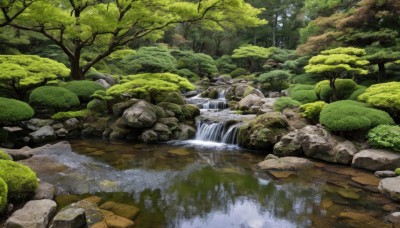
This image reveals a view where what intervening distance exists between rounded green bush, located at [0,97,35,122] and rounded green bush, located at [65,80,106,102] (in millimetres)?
3377

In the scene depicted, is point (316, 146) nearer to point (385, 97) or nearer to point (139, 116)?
point (385, 97)

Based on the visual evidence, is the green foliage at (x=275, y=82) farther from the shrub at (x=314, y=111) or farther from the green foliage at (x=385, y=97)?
the green foliage at (x=385, y=97)

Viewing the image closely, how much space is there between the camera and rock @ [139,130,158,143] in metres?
13.0

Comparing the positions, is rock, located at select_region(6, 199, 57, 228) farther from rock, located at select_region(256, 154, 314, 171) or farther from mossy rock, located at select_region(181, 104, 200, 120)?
mossy rock, located at select_region(181, 104, 200, 120)

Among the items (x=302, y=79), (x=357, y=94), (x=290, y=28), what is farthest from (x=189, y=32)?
(x=357, y=94)

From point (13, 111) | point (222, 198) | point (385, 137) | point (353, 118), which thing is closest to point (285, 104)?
point (353, 118)

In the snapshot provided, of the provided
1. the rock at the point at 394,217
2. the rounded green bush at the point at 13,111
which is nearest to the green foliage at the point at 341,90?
the rock at the point at 394,217

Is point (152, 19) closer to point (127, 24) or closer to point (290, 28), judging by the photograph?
point (127, 24)

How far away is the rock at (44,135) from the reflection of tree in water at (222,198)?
283 inches

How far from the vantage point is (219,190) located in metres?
7.89

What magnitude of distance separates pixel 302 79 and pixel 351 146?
10027 millimetres

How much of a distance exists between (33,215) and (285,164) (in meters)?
7.04

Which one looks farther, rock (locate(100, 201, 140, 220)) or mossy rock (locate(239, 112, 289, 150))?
mossy rock (locate(239, 112, 289, 150))

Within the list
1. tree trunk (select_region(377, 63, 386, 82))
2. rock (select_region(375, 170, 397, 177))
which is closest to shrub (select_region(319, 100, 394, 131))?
rock (select_region(375, 170, 397, 177))
